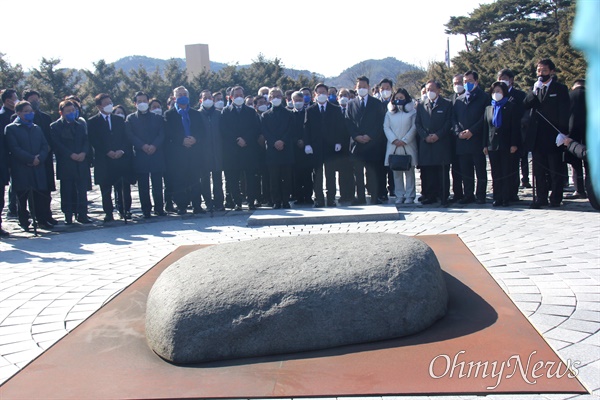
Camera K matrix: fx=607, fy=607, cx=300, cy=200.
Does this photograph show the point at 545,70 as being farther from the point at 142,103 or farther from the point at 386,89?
the point at 142,103

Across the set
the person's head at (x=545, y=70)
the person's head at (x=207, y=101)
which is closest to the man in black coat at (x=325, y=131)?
the person's head at (x=207, y=101)

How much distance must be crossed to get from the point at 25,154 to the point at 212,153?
3.33 meters

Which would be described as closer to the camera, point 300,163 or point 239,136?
point 239,136

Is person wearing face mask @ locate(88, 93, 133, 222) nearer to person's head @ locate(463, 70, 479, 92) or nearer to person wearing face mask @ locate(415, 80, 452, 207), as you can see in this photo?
person wearing face mask @ locate(415, 80, 452, 207)

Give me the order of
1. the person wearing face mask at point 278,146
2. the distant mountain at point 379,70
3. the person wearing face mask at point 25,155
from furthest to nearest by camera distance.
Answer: the distant mountain at point 379,70
the person wearing face mask at point 278,146
the person wearing face mask at point 25,155

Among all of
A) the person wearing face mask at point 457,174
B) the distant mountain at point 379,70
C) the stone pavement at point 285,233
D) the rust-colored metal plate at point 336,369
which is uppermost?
the distant mountain at point 379,70

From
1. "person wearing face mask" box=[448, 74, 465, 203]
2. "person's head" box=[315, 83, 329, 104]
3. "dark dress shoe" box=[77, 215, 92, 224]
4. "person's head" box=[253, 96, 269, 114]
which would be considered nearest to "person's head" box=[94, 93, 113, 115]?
"dark dress shoe" box=[77, 215, 92, 224]

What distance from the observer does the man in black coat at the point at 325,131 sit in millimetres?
11617

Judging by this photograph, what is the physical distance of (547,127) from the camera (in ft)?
33.4

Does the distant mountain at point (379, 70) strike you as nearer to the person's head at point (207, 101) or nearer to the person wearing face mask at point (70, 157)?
the person's head at point (207, 101)

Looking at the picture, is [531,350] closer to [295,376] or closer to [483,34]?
[295,376]

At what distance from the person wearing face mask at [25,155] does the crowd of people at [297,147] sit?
0.06 feet

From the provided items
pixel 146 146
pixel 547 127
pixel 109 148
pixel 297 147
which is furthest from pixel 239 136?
pixel 547 127

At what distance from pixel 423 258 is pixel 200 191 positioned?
779 centimetres
